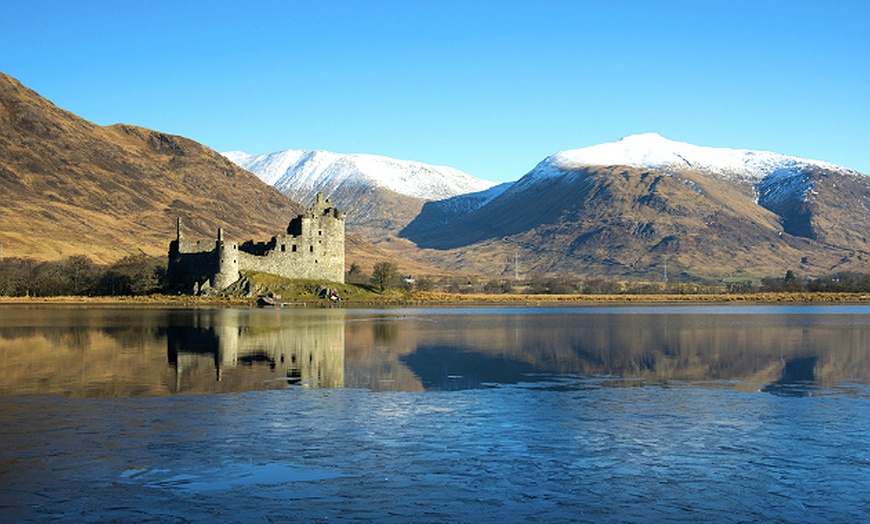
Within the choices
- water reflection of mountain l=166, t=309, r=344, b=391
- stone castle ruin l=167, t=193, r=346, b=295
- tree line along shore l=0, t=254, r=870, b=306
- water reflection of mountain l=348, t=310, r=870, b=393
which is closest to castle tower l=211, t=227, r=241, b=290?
stone castle ruin l=167, t=193, r=346, b=295

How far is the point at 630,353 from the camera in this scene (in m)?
34.7

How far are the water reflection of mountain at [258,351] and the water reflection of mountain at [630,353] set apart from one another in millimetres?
1614

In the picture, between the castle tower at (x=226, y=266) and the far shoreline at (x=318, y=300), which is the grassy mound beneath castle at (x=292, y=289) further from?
the castle tower at (x=226, y=266)

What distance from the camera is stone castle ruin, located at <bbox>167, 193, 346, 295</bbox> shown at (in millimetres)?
81688

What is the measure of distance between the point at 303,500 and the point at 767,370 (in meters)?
20.5

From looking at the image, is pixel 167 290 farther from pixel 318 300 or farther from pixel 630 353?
pixel 630 353

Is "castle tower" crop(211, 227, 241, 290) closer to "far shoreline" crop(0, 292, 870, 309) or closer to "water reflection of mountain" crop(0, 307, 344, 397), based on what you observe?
"far shoreline" crop(0, 292, 870, 309)

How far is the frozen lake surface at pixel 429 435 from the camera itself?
41.9 feet

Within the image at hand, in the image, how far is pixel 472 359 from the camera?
105ft

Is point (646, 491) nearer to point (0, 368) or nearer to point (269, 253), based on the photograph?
point (0, 368)

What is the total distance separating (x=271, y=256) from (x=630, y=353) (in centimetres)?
5570

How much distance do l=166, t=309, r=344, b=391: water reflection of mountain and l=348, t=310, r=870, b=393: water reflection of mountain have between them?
1614 millimetres

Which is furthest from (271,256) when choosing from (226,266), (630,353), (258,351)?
(630,353)

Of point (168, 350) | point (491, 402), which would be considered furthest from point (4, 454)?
point (168, 350)
